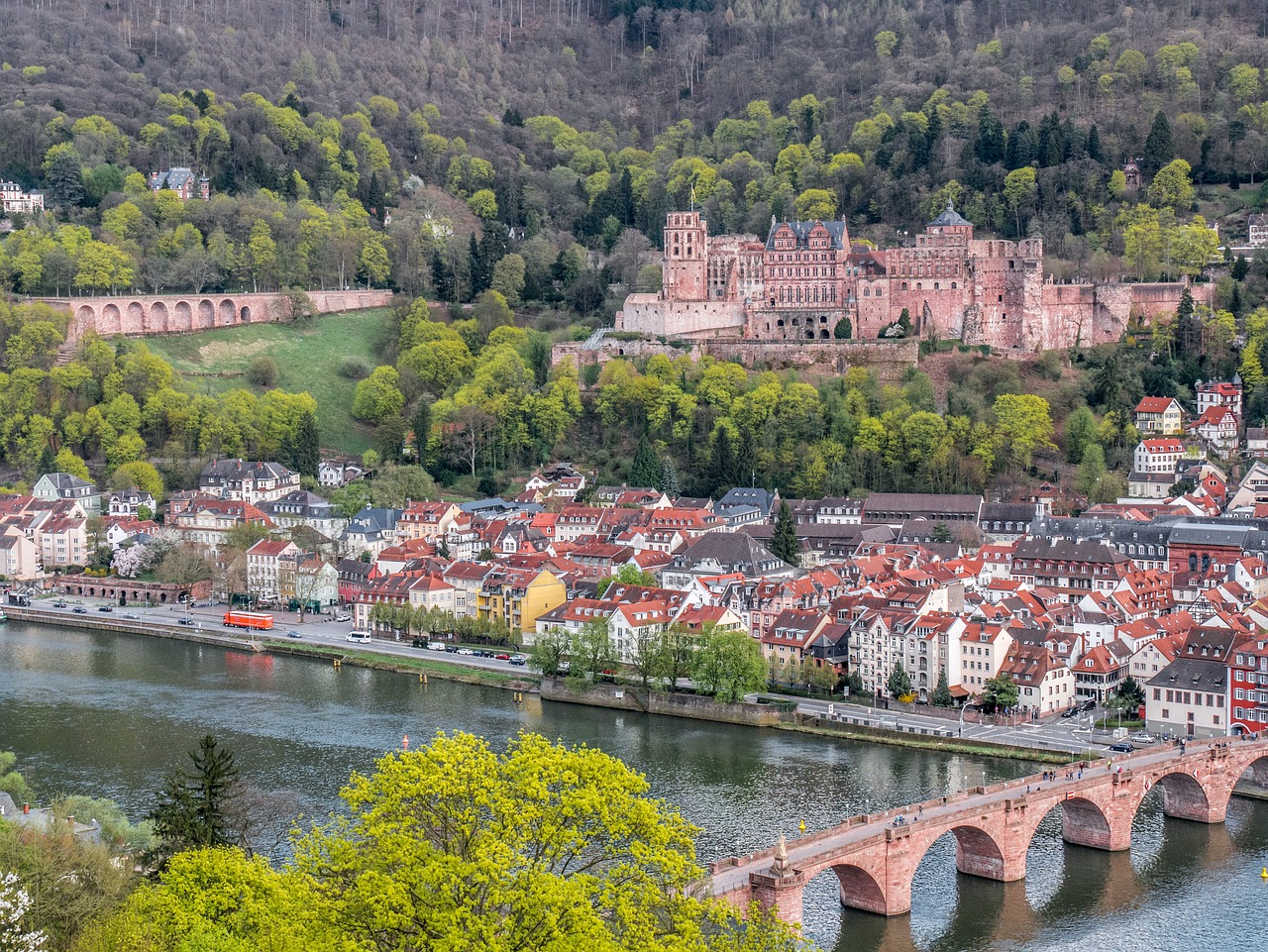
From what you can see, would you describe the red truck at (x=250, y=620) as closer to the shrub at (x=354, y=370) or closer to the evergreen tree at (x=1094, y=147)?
the shrub at (x=354, y=370)

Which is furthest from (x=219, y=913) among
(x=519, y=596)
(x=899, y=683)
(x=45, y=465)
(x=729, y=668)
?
(x=45, y=465)

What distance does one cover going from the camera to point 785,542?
52.5 m

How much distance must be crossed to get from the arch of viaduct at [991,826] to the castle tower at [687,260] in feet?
127

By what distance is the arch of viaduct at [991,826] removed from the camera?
25688 mm

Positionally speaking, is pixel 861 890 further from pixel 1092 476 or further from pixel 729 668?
pixel 1092 476

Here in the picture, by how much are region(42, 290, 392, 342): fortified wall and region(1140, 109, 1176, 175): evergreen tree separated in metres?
32.9

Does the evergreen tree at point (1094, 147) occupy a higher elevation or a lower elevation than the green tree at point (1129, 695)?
higher

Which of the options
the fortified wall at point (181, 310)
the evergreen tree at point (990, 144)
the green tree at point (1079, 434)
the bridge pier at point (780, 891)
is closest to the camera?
the bridge pier at point (780, 891)

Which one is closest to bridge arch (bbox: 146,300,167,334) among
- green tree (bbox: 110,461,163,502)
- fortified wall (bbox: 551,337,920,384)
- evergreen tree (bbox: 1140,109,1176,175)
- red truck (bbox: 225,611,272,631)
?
green tree (bbox: 110,461,163,502)

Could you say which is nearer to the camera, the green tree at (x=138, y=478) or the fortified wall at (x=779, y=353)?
the fortified wall at (x=779, y=353)

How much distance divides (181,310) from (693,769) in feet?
156

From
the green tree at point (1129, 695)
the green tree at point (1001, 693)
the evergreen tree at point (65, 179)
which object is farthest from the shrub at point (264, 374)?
the green tree at point (1129, 695)

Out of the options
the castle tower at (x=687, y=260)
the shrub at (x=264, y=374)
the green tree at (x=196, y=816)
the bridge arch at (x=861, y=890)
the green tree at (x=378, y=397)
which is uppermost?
the castle tower at (x=687, y=260)

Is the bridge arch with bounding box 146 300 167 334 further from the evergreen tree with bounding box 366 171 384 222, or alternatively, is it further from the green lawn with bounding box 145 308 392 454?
the evergreen tree with bounding box 366 171 384 222
